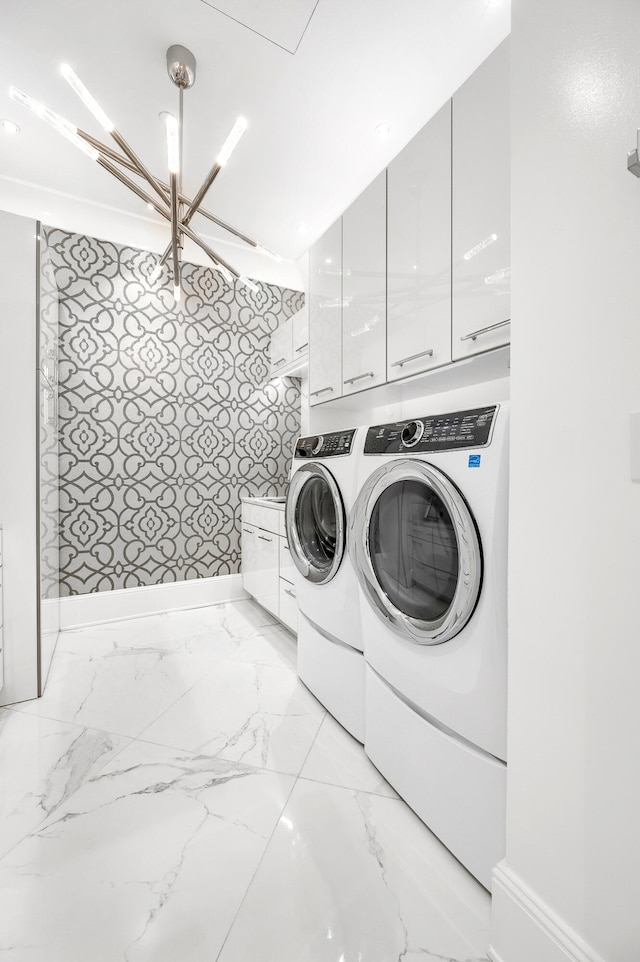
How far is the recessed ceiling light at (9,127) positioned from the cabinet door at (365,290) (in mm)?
1807

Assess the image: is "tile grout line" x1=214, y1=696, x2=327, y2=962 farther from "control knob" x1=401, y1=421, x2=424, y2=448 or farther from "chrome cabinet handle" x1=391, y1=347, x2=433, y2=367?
"chrome cabinet handle" x1=391, y1=347, x2=433, y2=367

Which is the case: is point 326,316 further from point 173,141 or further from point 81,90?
point 81,90

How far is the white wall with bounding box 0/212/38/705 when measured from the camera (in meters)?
1.80

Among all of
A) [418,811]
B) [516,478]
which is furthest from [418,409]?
[418,811]

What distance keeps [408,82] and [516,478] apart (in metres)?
2.10

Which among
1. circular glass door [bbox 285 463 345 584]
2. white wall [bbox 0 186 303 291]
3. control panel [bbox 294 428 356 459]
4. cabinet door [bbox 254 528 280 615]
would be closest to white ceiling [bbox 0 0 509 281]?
white wall [bbox 0 186 303 291]

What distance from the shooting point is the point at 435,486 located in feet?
3.53

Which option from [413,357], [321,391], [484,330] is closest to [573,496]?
[484,330]

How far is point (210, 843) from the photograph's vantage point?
1.14m

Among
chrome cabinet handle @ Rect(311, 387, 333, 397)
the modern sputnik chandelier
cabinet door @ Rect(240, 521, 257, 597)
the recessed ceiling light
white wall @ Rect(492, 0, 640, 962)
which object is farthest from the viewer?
cabinet door @ Rect(240, 521, 257, 597)

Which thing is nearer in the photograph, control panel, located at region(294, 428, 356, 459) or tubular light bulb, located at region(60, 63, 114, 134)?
tubular light bulb, located at region(60, 63, 114, 134)

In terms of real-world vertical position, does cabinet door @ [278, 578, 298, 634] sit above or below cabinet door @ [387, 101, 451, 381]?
below

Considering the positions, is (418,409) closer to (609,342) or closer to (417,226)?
(417,226)

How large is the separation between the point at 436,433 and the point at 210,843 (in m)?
1.30
